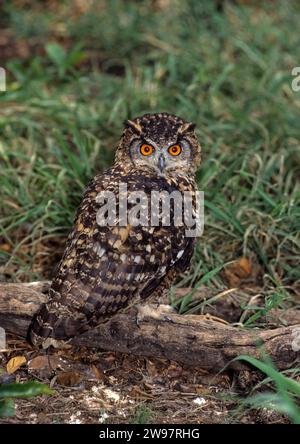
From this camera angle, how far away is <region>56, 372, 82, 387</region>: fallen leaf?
388 centimetres

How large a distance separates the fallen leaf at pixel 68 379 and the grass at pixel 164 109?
1.08 m

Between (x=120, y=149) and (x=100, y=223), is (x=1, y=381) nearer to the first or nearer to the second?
(x=100, y=223)

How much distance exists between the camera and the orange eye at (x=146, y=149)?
14.1 feet

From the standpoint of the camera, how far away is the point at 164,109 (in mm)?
6457

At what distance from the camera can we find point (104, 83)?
7.30m

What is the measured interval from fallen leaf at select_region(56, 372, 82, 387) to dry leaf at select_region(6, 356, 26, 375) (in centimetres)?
24

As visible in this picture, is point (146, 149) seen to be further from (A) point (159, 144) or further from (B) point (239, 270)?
(B) point (239, 270)

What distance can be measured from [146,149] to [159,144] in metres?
0.11

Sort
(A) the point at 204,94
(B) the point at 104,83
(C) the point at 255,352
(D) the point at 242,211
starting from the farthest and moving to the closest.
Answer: (B) the point at 104,83, (A) the point at 204,94, (D) the point at 242,211, (C) the point at 255,352

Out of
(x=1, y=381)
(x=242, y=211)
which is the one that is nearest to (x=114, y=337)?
(x=1, y=381)

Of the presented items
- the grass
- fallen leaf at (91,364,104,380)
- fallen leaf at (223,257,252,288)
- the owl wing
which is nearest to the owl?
the owl wing

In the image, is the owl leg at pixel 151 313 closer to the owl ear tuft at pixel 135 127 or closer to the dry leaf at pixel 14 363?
the dry leaf at pixel 14 363

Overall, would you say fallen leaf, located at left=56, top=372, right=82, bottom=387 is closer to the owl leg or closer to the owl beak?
the owl leg
